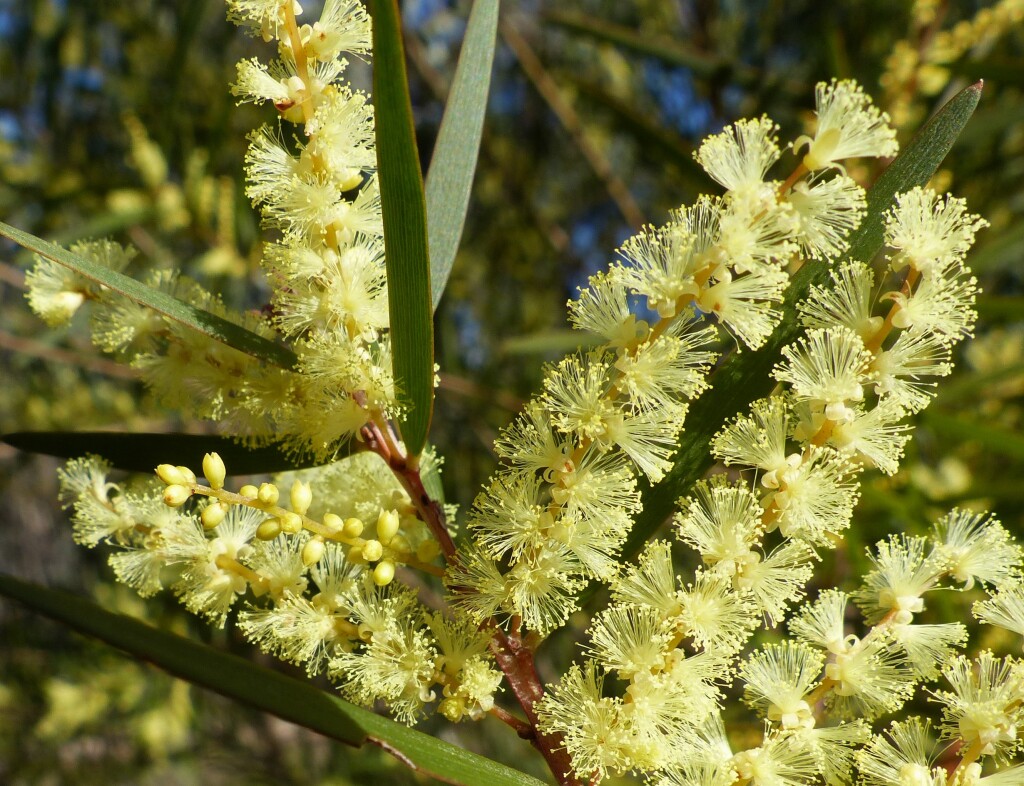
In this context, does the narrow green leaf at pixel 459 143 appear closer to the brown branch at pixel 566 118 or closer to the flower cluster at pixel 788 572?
the flower cluster at pixel 788 572

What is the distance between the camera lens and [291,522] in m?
0.94

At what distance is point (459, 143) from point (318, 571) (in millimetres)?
544

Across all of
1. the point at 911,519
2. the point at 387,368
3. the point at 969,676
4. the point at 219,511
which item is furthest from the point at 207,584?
the point at 911,519

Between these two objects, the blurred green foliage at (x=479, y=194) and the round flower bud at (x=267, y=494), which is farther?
the blurred green foliage at (x=479, y=194)

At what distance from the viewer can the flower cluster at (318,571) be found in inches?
38.6

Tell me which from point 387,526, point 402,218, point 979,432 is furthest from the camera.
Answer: point 979,432

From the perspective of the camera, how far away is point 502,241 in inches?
122

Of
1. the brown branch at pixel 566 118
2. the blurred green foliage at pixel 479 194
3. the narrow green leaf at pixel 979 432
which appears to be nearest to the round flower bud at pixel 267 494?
the blurred green foliage at pixel 479 194

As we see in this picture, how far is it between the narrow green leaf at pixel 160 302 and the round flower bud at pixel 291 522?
175mm

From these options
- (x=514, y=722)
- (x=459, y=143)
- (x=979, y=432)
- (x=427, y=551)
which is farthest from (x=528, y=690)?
(x=979, y=432)

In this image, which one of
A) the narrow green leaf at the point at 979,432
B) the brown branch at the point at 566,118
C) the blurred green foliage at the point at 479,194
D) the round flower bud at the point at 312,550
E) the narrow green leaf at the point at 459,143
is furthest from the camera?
the brown branch at the point at 566,118

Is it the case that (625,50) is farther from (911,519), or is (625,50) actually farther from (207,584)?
(207,584)

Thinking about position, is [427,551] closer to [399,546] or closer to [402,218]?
[399,546]

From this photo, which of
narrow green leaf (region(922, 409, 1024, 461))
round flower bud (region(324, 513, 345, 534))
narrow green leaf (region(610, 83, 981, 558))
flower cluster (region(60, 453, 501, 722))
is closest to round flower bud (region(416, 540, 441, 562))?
flower cluster (region(60, 453, 501, 722))
